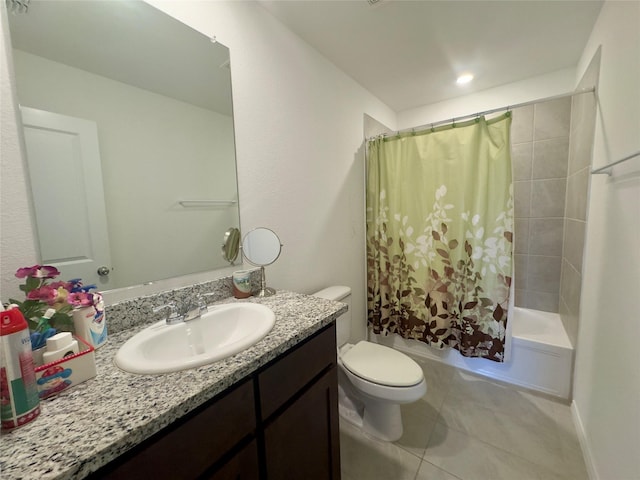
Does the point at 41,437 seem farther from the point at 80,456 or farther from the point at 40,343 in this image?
the point at 40,343

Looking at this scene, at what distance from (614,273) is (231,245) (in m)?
1.69

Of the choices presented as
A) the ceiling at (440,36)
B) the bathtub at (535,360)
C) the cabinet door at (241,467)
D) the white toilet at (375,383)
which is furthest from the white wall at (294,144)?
the bathtub at (535,360)

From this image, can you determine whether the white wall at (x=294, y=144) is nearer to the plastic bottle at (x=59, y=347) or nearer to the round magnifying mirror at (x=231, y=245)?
the round magnifying mirror at (x=231, y=245)

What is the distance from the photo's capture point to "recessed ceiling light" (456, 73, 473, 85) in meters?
2.05

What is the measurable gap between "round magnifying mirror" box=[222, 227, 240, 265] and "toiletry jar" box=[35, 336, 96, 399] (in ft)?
2.09

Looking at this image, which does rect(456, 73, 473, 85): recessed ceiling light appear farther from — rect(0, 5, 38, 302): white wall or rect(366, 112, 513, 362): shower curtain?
rect(0, 5, 38, 302): white wall

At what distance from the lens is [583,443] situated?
4.48ft

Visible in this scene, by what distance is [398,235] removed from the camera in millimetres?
2105

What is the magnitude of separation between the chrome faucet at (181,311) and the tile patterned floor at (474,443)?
1.11 meters

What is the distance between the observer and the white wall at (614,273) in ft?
3.12

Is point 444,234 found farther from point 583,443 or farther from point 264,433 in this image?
point 264,433

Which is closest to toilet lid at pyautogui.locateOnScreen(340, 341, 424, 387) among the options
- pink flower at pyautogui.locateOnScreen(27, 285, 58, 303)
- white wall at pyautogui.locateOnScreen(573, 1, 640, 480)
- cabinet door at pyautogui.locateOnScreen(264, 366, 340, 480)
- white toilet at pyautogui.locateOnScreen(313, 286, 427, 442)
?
white toilet at pyautogui.locateOnScreen(313, 286, 427, 442)

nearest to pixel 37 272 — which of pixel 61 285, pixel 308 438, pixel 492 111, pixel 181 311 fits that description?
pixel 61 285

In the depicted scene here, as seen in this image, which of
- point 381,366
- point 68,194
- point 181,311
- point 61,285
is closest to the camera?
point 61,285
